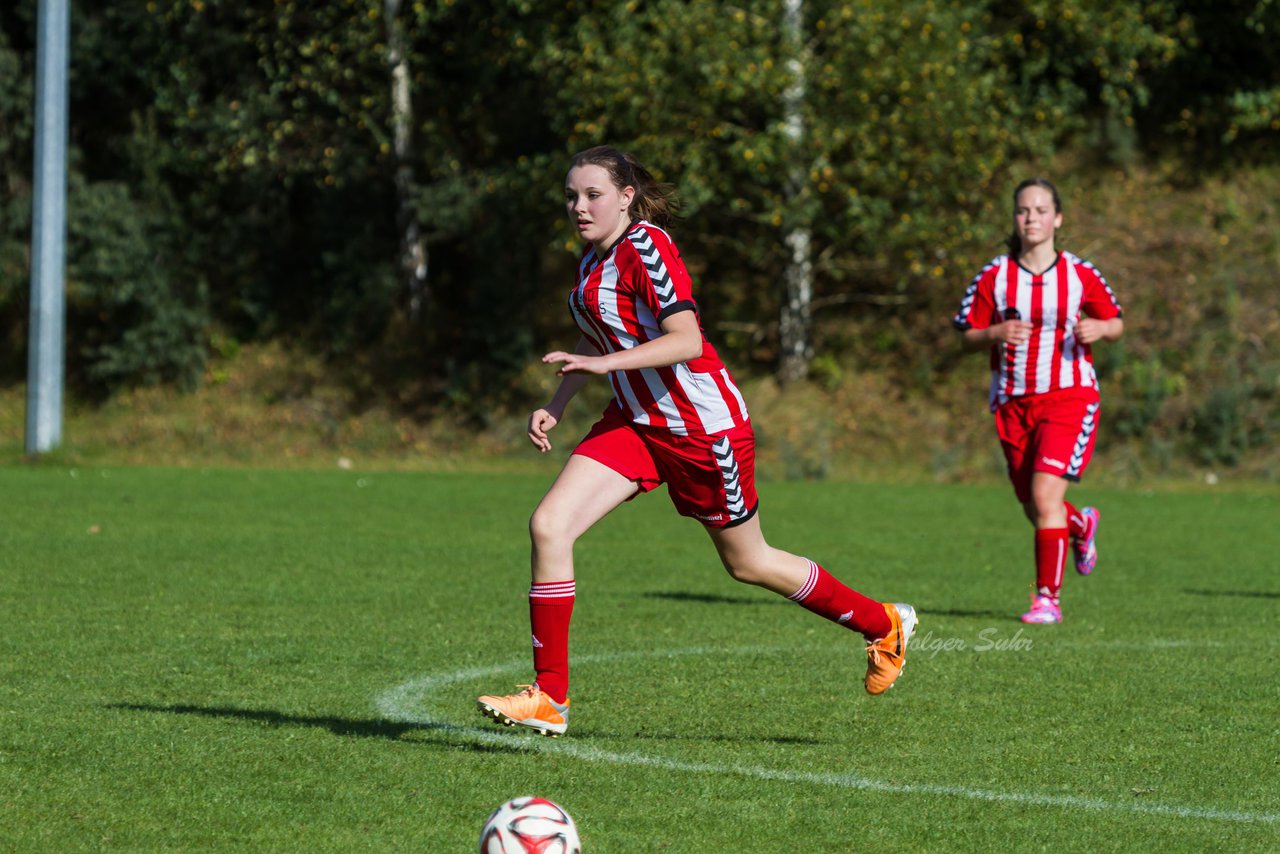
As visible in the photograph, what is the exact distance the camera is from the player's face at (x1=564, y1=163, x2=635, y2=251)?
5301 mm

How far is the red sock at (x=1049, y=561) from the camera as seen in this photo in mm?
8594

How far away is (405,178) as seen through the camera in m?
24.1

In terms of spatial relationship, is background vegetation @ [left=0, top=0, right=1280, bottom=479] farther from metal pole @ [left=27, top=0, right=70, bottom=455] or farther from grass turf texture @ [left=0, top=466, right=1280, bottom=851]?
grass turf texture @ [left=0, top=466, right=1280, bottom=851]

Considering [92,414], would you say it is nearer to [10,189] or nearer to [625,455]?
[10,189]

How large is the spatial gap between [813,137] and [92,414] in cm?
1107

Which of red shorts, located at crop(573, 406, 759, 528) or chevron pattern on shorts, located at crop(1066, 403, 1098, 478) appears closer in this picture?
red shorts, located at crop(573, 406, 759, 528)

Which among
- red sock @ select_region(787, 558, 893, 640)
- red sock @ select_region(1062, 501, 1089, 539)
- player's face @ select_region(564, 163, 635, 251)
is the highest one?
player's face @ select_region(564, 163, 635, 251)

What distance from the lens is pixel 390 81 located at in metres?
23.9

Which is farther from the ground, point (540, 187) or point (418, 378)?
point (540, 187)

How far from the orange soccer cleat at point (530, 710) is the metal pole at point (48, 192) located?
15.0 m

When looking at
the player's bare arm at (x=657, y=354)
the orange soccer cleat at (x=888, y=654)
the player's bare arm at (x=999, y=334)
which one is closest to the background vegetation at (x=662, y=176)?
the player's bare arm at (x=999, y=334)

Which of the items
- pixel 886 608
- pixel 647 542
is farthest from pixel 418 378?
pixel 886 608

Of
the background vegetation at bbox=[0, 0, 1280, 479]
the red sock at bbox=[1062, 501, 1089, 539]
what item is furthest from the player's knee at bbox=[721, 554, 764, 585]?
the background vegetation at bbox=[0, 0, 1280, 479]

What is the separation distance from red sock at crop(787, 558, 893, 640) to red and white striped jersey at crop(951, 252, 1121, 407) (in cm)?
328
